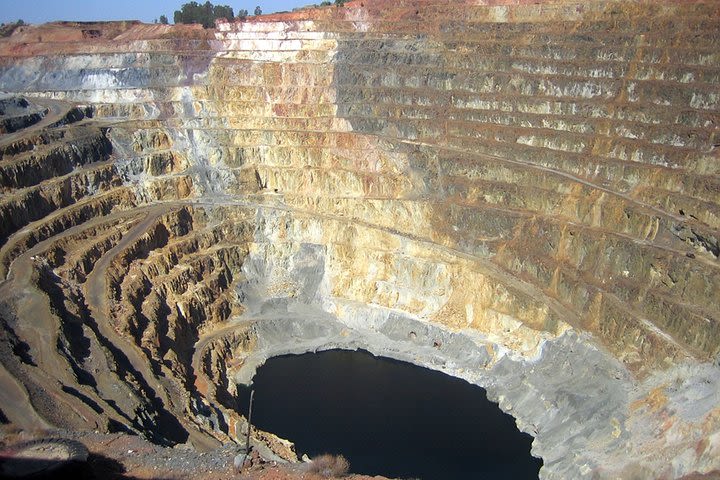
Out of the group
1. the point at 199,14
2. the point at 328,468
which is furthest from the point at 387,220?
the point at 199,14

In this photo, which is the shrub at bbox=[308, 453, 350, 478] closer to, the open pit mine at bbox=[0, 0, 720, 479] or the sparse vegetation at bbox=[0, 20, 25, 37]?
the open pit mine at bbox=[0, 0, 720, 479]

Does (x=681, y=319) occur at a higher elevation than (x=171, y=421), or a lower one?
higher

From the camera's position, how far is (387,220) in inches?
2650

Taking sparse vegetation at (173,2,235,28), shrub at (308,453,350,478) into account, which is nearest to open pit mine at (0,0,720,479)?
shrub at (308,453,350,478)

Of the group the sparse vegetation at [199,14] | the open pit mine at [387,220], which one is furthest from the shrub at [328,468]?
the sparse vegetation at [199,14]

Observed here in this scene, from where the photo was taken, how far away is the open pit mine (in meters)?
44.0

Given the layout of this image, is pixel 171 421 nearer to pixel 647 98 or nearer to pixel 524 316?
pixel 524 316

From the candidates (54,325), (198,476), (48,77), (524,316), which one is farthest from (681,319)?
(48,77)

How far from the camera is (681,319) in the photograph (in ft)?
152

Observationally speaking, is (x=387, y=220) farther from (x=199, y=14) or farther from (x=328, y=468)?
(x=199, y=14)

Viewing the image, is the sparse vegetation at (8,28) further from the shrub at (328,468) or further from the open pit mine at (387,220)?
the shrub at (328,468)

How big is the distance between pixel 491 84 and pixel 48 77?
5773 centimetres

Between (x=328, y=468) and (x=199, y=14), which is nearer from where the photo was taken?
(x=328, y=468)

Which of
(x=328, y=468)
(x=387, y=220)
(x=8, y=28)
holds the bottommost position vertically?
(x=328, y=468)
